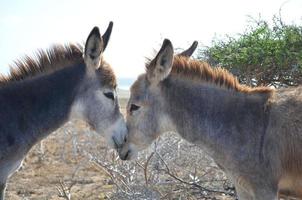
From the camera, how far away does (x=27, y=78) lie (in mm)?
6547

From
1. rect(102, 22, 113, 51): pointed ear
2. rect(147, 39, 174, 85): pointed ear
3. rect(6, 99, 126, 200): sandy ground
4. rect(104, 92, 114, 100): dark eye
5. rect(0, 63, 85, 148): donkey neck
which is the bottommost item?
rect(6, 99, 126, 200): sandy ground

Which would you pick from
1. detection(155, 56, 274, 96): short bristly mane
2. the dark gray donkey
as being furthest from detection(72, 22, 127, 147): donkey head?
detection(155, 56, 274, 96): short bristly mane

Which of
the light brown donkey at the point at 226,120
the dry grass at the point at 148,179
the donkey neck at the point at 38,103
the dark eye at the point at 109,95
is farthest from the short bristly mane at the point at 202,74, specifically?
the dry grass at the point at 148,179

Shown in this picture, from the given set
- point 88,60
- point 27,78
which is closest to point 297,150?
point 88,60

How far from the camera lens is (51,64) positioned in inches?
263

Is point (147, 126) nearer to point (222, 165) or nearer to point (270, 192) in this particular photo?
point (222, 165)

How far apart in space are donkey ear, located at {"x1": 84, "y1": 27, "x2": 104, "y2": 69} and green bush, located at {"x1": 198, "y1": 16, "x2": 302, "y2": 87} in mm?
2750

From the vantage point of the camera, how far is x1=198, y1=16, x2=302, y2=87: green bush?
8.52 m

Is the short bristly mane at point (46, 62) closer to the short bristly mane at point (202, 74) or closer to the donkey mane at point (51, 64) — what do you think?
the donkey mane at point (51, 64)

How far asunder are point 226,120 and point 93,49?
1785 millimetres

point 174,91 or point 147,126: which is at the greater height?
point 174,91

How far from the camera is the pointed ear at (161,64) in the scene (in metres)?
6.16

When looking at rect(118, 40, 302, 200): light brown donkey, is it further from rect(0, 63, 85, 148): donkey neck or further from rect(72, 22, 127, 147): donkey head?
rect(0, 63, 85, 148): donkey neck

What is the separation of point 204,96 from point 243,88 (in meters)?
0.45
